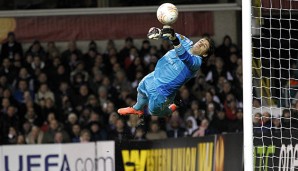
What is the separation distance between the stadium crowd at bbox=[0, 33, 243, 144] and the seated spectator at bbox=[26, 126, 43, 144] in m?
0.02

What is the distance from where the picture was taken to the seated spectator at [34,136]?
1647cm

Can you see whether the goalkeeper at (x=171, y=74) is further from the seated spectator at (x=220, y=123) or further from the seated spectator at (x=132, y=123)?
the seated spectator at (x=220, y=123)

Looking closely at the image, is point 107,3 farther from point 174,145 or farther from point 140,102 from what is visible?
point 140,102

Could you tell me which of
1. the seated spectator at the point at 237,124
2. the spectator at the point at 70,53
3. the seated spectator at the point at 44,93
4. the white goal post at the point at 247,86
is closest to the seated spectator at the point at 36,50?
the spectator at the point at 70,53

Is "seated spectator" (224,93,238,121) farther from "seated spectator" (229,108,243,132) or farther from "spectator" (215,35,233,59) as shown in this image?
"spectator" (215,35,233,59)

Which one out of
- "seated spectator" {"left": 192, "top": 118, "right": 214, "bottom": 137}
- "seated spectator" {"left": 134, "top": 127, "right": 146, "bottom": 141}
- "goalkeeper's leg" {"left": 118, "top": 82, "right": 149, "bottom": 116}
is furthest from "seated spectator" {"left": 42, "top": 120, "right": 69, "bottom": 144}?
"goalkeeper's leg" {"left": 118, "top": 82, "right": 149, "bottom": 116}

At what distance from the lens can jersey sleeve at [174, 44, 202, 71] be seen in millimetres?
10586

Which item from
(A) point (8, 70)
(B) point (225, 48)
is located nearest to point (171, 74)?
(A) point (8, 70)

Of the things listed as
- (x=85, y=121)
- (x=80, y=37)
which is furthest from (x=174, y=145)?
(x=80, y=37)

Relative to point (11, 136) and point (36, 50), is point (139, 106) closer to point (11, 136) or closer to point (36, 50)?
point (11, 136)

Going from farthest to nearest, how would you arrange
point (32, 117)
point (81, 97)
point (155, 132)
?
point (81, 97) < point (32, 117) < point (155, 132)

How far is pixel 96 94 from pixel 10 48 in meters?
2.08

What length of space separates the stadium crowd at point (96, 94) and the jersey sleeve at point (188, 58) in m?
5.07

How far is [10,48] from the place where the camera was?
1841 cm
